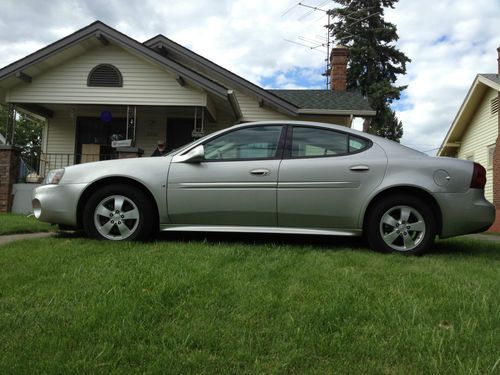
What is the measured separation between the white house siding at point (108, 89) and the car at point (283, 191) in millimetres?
7355

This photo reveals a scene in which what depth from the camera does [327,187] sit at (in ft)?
16.3

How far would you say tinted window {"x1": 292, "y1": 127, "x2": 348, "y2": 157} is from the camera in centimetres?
516

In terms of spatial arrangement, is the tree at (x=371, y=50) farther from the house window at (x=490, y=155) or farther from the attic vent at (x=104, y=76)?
the attic vent at (x=104, y=76)

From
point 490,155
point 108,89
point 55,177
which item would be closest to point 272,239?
point 55,177

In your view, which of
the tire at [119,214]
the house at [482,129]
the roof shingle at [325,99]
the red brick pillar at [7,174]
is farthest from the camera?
the house at [482,129]

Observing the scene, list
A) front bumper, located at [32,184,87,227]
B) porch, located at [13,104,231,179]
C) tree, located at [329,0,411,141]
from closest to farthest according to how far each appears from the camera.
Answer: front bumper, located at [32,184,87,227], porch, located at [13,104,231,179], tree, located at [329,0,411,141]

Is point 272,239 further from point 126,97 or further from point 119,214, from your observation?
point 126,97

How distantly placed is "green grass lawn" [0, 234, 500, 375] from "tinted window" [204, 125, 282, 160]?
121cm

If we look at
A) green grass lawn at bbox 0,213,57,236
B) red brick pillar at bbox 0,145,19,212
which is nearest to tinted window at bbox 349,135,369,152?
green grass lawn at bbox 0,213,57,236

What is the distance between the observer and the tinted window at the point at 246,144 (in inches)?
205

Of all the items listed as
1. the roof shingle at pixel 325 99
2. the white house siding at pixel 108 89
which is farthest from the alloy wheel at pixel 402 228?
the roof shingle at pixel 325 99

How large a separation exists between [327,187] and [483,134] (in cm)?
1582

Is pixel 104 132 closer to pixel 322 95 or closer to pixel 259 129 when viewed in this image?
pixel 322 95

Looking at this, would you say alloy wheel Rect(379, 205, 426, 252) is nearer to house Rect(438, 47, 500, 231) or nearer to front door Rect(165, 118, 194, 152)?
front door Rect(165, 118, 194, 152)
